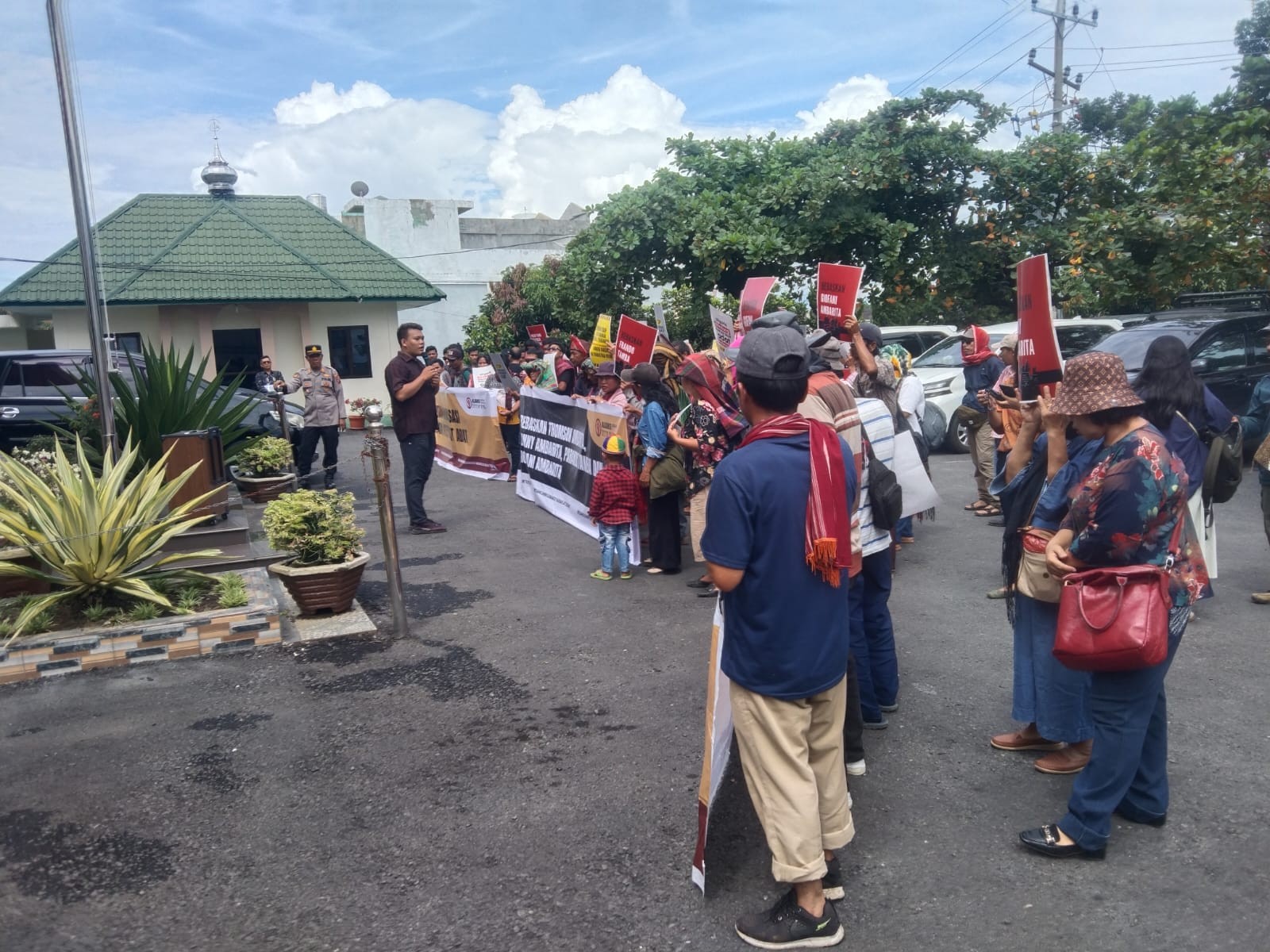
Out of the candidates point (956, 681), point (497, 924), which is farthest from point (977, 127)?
point (497, 924)

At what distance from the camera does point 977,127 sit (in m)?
15.8

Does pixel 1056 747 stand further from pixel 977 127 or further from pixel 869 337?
pixel 977 127

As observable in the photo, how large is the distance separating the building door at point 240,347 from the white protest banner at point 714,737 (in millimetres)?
22055

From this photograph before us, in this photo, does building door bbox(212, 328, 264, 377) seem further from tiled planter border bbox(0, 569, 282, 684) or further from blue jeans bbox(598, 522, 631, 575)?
tiled planter border bbox(0, 569, 282, 684)

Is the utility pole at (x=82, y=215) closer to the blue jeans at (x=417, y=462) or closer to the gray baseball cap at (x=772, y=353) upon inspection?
the blue jeans at (x=417, y=462)

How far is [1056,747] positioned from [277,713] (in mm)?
3611

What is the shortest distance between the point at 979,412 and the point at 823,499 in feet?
23.8

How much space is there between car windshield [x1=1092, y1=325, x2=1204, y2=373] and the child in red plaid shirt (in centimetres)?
609

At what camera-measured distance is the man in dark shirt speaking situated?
9383mm

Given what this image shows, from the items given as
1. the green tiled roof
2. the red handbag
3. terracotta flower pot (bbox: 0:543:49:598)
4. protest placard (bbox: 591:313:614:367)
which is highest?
the green tiled roof

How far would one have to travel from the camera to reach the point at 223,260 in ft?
77.8

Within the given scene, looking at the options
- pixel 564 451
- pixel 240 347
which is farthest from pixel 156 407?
pixel 240 347

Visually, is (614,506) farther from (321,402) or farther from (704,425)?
(321,402)

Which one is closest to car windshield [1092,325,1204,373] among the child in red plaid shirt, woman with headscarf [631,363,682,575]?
woman with headscarf [631,363,682,575]
